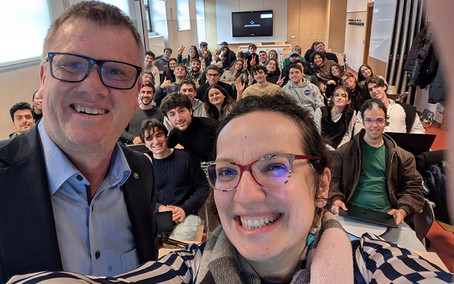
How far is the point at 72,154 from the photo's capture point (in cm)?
108

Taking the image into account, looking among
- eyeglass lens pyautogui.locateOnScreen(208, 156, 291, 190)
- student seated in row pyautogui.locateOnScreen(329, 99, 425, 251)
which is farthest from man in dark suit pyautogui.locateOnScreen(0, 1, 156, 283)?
student seated in row pyautogui.locateOnScreen(329, 99, 425, 251)

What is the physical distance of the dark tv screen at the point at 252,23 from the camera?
662 inches

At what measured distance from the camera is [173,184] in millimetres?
2963

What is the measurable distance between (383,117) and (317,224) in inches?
81.0

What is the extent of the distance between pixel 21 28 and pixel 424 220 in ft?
21.2

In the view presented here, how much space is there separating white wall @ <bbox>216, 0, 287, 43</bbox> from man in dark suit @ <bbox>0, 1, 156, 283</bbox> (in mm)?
17190

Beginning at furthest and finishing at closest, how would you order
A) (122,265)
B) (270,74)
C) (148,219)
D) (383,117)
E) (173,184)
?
(270,74), (173,184), (383,117), (148,219), (122,265)

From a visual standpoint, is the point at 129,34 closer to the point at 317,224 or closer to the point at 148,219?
the point at 148,219

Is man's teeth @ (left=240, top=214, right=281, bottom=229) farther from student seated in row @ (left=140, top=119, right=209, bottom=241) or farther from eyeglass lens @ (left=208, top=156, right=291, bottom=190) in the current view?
student seated in row @ (left=140, top=119, right=209, bottom=241)

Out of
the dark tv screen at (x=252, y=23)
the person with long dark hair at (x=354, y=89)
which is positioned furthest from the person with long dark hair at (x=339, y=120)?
the dark tv screen at (x=252, y=23)

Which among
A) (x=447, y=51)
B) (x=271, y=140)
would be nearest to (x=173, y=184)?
(x=271, y=140)

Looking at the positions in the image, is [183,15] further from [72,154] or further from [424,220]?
[72,154]

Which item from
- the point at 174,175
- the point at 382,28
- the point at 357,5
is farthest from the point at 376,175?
the point at 357,5

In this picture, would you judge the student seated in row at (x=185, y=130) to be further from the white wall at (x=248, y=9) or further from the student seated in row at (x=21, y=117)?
the white wall at (x=248, y=9)
